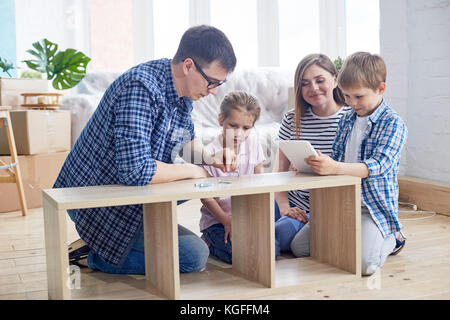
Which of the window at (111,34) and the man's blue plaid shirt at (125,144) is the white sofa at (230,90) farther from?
the man's blue plaid shirt at (125,144)

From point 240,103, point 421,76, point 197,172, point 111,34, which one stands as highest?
point 111,34

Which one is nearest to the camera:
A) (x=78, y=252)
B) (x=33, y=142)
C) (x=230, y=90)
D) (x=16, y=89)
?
(x=78, y=252)

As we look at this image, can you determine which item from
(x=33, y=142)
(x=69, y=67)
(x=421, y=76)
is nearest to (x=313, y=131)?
(x=421, y=76)

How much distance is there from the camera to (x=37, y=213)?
3006 millimetres

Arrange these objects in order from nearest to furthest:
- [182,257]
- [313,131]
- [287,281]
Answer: [287,281], [182,257], [313,131]

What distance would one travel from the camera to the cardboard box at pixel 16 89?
10.6ft

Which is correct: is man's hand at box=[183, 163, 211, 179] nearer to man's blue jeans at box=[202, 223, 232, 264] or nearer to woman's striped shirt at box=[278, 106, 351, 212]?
man's blue jeans at box=[202, 223, 232, 264]

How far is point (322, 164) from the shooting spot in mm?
1654

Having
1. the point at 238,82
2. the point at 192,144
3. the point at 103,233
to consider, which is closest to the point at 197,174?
the point at 192,144

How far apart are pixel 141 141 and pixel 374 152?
78 centimetres

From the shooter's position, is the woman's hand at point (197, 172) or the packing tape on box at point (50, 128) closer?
the woman's hand at point (197, 172)

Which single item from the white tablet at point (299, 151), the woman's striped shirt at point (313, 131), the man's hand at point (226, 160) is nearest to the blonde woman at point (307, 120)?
the woman's striped shirt at point (313, 131)

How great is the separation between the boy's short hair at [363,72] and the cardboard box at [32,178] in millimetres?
1999

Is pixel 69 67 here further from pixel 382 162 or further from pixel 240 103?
pixel 382 162
